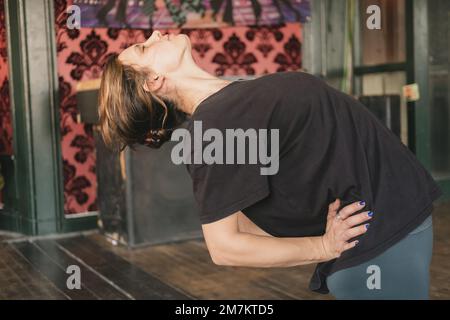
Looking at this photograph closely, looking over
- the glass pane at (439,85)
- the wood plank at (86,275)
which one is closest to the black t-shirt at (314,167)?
the wood plank at (86,275)

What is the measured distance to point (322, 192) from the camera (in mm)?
1224

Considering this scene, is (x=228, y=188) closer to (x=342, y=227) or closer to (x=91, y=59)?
(x=342, y=227)

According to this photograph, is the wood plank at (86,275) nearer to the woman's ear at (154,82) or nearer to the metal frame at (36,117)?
the metal frame at (36,117)

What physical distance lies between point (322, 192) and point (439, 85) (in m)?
4.29

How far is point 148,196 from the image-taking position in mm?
4117

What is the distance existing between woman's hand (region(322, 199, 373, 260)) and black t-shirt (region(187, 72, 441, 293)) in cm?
1

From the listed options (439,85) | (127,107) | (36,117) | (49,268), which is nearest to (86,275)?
(49,268)

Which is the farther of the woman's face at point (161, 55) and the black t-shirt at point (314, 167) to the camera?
the woman's face at point (161, 55)

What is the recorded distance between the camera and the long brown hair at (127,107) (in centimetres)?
142

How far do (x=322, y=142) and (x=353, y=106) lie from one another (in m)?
0.11

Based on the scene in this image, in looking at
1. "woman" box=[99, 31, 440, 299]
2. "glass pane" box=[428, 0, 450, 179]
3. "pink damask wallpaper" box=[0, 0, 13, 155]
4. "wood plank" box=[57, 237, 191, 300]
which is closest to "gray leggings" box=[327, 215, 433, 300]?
"woman" box=[99, 31, 440, 299]

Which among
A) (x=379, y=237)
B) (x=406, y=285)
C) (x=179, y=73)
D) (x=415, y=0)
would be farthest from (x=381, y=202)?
(x=415, y=0)

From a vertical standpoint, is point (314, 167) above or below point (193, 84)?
below

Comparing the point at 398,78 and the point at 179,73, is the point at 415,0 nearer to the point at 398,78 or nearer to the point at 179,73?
the point at 398,78
